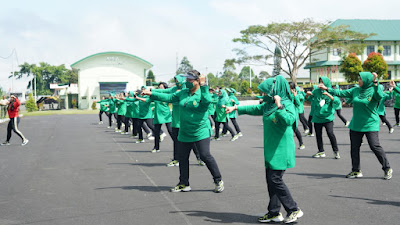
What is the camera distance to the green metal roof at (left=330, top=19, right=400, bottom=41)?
67.5 meters

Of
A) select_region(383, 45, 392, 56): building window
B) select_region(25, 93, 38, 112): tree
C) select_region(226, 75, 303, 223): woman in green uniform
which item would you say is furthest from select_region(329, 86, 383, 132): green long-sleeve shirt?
select_region(383, 45, 392, 56): building window

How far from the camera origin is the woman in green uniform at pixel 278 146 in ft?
16.4

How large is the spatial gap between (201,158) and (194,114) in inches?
27.8

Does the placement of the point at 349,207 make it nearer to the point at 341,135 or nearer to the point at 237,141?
the point at 237,141

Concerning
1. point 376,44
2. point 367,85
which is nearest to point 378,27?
point 376,44

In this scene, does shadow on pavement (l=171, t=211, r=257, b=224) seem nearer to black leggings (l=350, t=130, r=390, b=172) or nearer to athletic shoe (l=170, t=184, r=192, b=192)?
athletic shoe (l=170, t=184, r=192, b=192)

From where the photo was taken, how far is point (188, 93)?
272 inches

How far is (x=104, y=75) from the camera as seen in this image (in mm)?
70875

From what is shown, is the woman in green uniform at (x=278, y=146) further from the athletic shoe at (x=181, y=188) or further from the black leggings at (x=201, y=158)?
the athletic shoe at (x=181, y=188)

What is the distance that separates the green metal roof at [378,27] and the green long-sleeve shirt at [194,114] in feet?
214

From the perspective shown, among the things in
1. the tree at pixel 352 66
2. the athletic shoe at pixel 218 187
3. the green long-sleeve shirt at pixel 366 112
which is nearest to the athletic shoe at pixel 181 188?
the athletic shoe at pixel 218 187

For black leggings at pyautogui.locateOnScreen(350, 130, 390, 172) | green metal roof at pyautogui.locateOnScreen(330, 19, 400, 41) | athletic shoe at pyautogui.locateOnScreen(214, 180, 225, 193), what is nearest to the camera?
athletic shoe at pyautogui.locateOnScreen(214, 180, 225, 193)

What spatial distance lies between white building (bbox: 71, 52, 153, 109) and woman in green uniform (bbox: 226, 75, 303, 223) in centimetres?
6625

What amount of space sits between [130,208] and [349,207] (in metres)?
2.92
